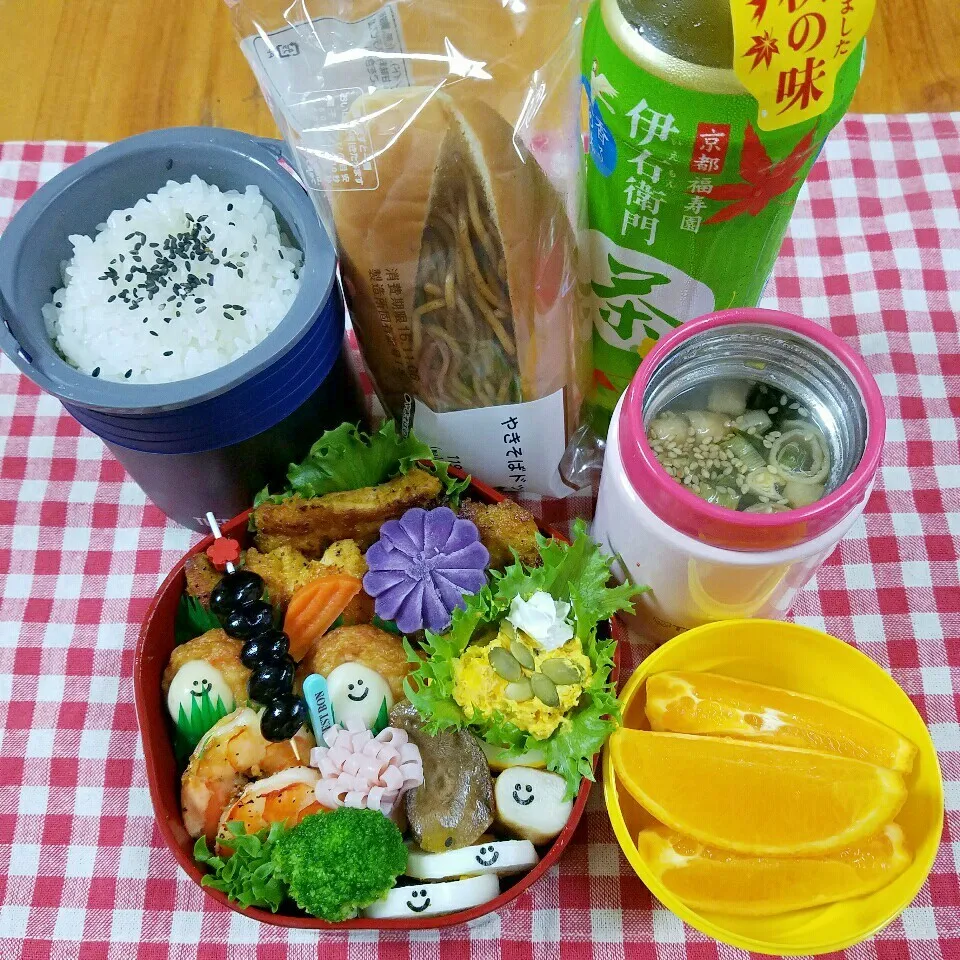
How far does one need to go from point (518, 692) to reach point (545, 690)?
24mm

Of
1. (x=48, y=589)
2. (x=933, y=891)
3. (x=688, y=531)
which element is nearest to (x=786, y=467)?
(x=688, y=531)

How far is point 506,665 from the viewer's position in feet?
2.59

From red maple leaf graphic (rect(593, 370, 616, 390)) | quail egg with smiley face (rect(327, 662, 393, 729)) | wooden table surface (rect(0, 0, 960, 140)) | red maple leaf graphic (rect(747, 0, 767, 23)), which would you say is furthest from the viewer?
wooden table surface (rect(0, 0, 960, 140))

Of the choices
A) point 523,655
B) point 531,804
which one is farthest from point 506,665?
point 531,804

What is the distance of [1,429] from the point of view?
1116mm

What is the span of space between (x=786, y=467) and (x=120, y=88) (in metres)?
1.06

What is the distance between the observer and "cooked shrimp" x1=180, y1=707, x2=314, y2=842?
82 cm

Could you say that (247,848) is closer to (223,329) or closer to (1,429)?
(223,329)

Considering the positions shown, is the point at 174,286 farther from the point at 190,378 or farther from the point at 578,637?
the point at 578,637

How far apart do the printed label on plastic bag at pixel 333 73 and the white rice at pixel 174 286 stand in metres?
0.17

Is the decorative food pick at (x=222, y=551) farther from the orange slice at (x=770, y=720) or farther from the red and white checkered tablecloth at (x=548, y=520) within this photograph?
the orange slice at (x=770, y=720)

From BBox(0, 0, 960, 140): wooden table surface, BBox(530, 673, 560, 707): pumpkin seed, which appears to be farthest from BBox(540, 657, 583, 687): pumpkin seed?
BBox(0, 0, 960, 140): wooden table surface

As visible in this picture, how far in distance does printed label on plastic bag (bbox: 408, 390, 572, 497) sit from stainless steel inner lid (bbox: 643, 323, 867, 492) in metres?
0.15

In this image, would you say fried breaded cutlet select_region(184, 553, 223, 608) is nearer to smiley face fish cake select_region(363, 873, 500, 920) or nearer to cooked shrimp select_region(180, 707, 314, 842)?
cooked shrimp select_region(180, 707, 314, 842)
